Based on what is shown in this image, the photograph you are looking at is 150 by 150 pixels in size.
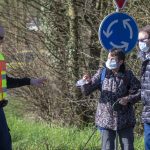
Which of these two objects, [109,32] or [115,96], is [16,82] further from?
[109,32]

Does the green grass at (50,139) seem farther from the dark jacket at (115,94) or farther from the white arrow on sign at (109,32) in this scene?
the white arrow on sign at (109,32)

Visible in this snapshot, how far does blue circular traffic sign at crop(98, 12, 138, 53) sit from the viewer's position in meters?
6.84

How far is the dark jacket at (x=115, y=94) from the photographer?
6.19m

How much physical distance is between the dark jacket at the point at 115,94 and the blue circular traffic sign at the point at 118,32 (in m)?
0.73

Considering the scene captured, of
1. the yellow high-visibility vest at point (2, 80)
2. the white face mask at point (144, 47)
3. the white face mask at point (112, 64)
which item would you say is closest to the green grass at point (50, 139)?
the yellow high-visibility vest at point (2, 80)

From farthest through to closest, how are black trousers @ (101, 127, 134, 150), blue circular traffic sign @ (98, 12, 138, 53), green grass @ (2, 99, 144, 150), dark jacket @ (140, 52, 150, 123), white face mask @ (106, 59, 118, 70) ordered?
green grass @ (2, 99, 144, 150)
blue circular traffic sign @ (98, 12, 138, 53)
black trousers @ (101, 127, 134, 150)
white face mask @ (106, 59, 118, 70)
dark jacket @ (140, 52, 150, 123)

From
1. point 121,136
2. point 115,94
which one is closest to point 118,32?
point 115,94

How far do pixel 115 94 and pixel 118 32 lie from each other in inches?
41.6

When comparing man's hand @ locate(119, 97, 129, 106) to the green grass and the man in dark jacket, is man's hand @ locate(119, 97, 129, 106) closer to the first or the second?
the man in dark jacket

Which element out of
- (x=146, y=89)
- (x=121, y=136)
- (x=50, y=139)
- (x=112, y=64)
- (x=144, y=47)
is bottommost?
(x=50, y=139)

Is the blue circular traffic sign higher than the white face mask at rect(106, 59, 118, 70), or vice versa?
the blue circular traffic sign

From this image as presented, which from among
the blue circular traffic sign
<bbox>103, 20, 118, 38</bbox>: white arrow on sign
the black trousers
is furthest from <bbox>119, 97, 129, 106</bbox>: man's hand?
<bbox>103, 20, 118, 38</bbox>: white arrow on sign

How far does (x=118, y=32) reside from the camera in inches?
272

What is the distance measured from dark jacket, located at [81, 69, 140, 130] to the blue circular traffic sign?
725 millimetres
